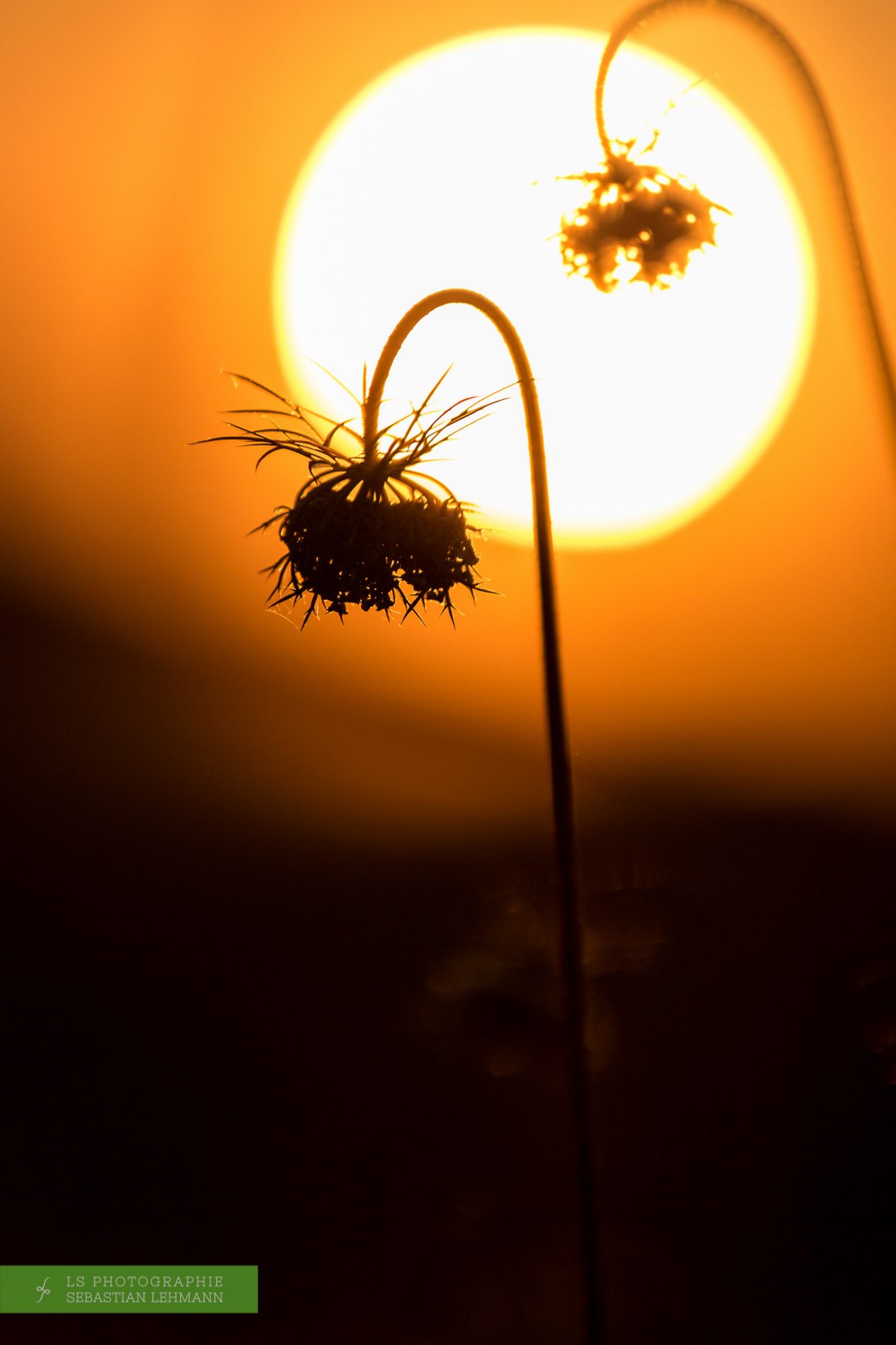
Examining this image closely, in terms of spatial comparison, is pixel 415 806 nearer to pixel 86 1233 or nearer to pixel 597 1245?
pixel 86 1233

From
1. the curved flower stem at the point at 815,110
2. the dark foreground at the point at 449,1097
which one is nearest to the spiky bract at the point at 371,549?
the curved flower stem at the point at 815,110

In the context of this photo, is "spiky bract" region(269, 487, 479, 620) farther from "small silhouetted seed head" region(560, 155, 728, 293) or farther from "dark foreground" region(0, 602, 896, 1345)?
"dark foreground" region(0, 602, 896, 1345)

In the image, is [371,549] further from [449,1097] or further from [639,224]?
[449,1097]

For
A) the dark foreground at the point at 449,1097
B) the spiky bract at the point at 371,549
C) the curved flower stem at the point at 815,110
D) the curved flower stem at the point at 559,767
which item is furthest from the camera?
the dark foreground at the point at 449,1097

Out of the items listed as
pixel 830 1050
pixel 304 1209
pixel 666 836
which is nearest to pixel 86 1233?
pixel 304 1209

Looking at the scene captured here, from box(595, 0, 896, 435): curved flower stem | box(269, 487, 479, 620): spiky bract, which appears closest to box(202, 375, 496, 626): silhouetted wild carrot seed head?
box(269, 487, 479, 620): spiky bract

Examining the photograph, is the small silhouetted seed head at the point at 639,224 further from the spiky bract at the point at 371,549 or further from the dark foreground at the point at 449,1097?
the dark foreground at the point at 449,1097

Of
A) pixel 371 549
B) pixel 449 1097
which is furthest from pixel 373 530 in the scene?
pixel 449 1097
